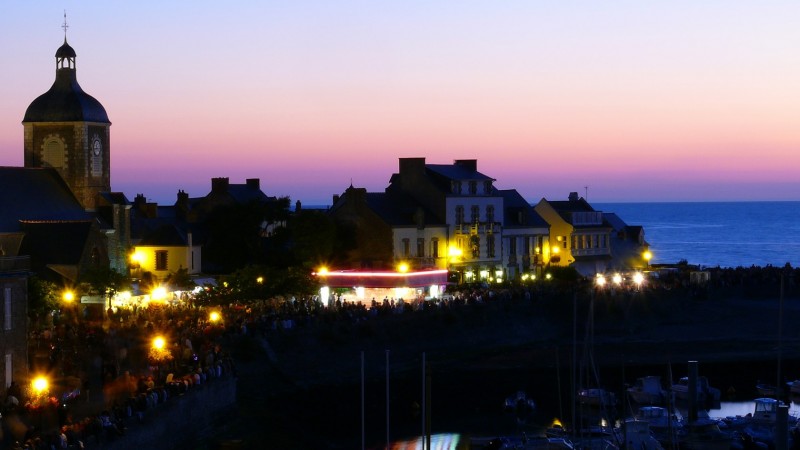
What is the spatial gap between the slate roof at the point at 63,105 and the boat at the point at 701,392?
37.2 m

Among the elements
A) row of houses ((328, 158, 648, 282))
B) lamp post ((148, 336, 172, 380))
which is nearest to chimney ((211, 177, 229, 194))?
row of houses ((328, 158, 648, 282))

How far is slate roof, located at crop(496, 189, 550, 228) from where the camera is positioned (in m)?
92.9

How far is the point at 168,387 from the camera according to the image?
45375 mm

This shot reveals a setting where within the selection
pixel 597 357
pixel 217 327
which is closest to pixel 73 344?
pixel 217 327

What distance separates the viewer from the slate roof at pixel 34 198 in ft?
246

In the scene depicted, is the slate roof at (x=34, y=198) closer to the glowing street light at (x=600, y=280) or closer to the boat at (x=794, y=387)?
the glowing street light at (x=600, y=280)

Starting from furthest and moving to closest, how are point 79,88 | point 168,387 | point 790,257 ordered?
point 790,257, point 79,88, point 168,387

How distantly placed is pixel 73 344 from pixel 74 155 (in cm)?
2992

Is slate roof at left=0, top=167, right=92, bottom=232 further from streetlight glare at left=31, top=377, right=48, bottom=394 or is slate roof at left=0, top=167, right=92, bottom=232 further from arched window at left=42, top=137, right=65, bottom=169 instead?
streetlight glare at left=31, top=377, right=48, bottom=394

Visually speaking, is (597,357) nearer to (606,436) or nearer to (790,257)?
(606,436)

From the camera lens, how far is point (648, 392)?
5769 centimetres

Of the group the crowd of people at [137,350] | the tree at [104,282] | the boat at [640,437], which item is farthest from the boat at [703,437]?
the tree at [104,282]

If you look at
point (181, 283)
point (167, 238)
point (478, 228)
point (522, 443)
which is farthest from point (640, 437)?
point (167, 238)

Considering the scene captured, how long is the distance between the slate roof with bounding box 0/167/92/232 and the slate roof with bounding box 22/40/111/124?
2940mm
